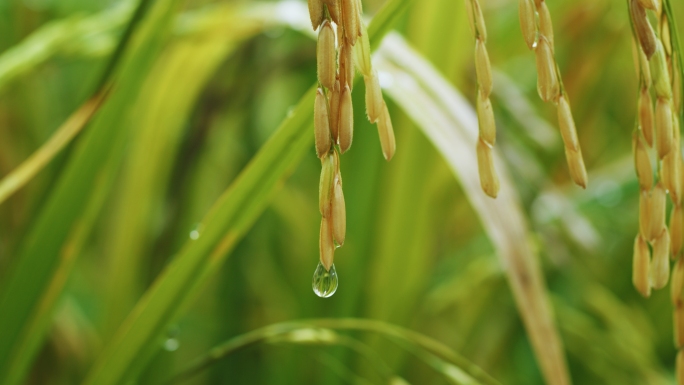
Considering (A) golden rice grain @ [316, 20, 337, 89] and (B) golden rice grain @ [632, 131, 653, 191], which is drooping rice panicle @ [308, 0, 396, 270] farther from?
(B) golden rice grain @ [632, 131, 653, 191]

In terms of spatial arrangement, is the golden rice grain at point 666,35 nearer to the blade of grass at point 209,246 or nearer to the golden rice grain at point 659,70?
the golden rice grain at point 659,70

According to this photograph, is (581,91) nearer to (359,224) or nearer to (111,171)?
(359,224)

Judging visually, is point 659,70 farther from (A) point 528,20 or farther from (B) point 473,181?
(B) point 473,181

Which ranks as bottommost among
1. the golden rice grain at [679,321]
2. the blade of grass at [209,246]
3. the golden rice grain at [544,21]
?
the golden rice grain at [679,321]

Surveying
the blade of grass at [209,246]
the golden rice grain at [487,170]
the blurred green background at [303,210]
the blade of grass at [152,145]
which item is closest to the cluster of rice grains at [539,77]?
the golden rice grain at [487,170]

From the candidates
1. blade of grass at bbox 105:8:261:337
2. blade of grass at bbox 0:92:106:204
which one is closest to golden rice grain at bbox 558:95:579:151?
blade of grass at bbox 0:92:106:204

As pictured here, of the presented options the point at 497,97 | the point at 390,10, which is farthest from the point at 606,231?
the point at 390,10
